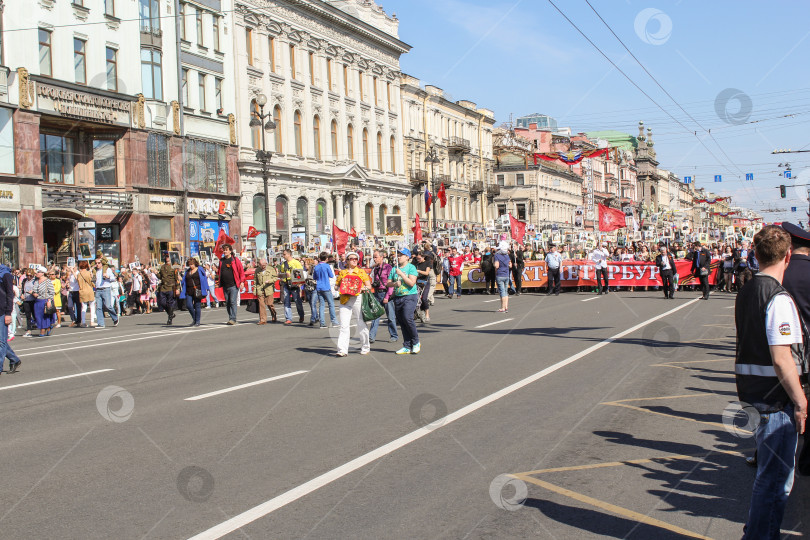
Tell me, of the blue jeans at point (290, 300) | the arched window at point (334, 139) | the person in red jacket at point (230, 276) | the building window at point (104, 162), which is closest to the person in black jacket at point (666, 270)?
the blue jeans at point (290, 300)

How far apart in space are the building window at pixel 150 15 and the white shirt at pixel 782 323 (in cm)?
3933

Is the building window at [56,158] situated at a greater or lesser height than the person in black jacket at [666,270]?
greater

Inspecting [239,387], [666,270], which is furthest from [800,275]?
[666,270]

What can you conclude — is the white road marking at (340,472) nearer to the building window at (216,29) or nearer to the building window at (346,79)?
the building window at (216,29)

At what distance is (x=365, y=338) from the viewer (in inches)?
552

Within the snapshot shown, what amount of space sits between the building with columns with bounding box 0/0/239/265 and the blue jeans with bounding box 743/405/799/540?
105 ft

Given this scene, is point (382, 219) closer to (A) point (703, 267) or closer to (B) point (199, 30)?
(B) point (199, 30)

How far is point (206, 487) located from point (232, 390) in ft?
14.2

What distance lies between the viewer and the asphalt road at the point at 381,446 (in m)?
5.29

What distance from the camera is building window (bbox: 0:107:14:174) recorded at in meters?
31.7

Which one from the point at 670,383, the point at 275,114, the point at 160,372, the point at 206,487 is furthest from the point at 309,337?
the point at 275,114

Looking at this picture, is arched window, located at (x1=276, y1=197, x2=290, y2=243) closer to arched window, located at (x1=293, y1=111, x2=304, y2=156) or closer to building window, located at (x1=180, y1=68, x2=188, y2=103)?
arched window, located at (x1=293, y1=111, x2=304, y2=156)

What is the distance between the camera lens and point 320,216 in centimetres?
5447

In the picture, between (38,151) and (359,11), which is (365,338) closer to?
(38,151)
